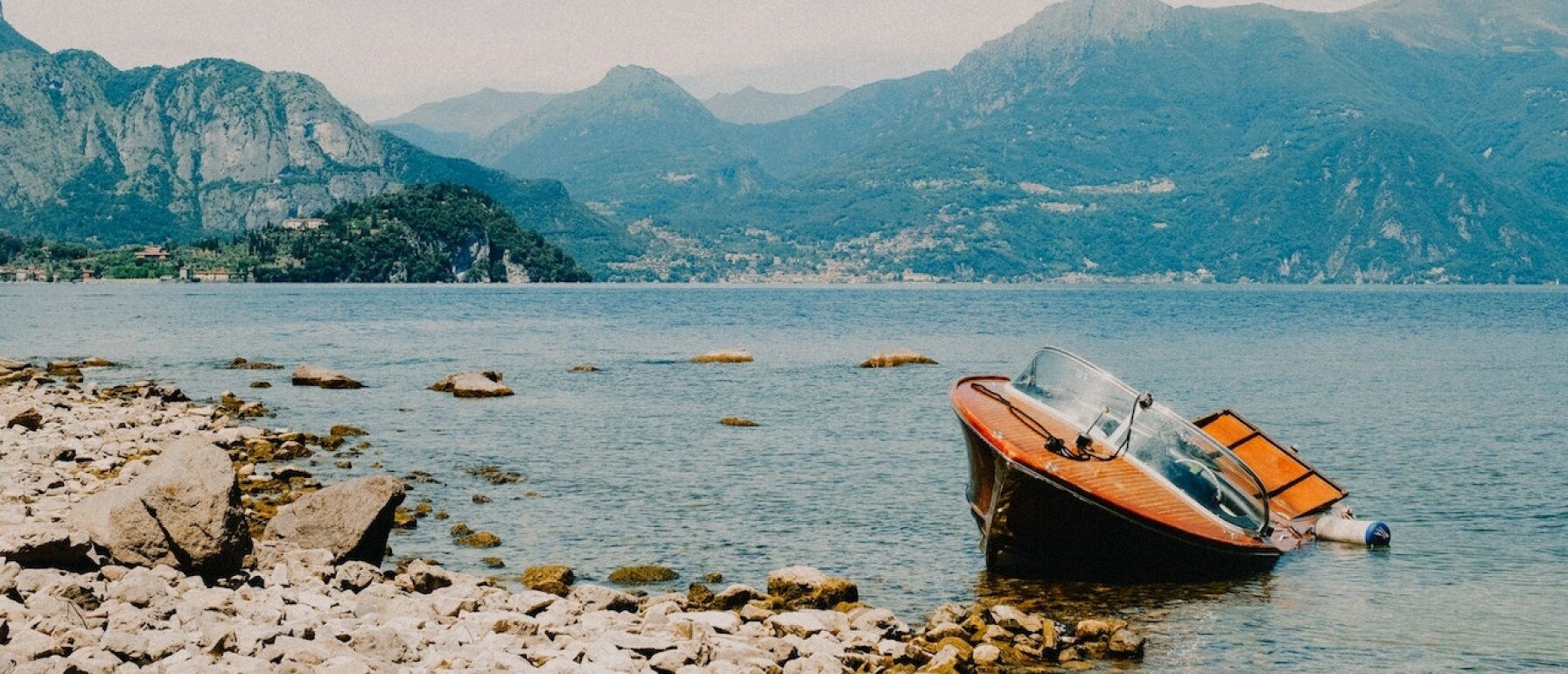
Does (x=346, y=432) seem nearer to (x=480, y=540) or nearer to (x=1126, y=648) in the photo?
(x=480, y=540)

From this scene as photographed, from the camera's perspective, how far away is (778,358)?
75938 millimetres

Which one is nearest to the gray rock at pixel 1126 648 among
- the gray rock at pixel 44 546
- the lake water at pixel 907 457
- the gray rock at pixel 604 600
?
the lake water at pixel 907 457

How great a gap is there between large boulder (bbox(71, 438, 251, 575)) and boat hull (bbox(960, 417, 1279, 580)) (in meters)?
11.2

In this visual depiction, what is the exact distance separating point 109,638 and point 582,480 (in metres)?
18.7

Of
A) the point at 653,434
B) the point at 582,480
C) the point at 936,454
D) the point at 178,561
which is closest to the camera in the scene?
the point at 178,561

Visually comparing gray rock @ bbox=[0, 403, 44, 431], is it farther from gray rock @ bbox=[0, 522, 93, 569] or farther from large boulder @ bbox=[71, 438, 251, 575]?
gray rock @ bbox=[0, 522, 93, 569]

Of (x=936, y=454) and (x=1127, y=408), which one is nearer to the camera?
(x=1127, y=408)

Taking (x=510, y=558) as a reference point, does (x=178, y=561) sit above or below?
above

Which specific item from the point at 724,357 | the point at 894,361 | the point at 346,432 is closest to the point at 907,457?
the point at 346,432

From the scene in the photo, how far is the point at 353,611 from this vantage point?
15148mm

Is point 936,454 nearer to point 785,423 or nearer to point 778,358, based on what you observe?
point 785,423

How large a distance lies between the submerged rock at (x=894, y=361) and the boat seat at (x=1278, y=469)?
40629 millimetres

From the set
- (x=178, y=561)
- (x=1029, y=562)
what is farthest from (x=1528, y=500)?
(x=178, y=561)

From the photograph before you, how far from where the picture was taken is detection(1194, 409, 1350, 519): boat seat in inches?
1027
